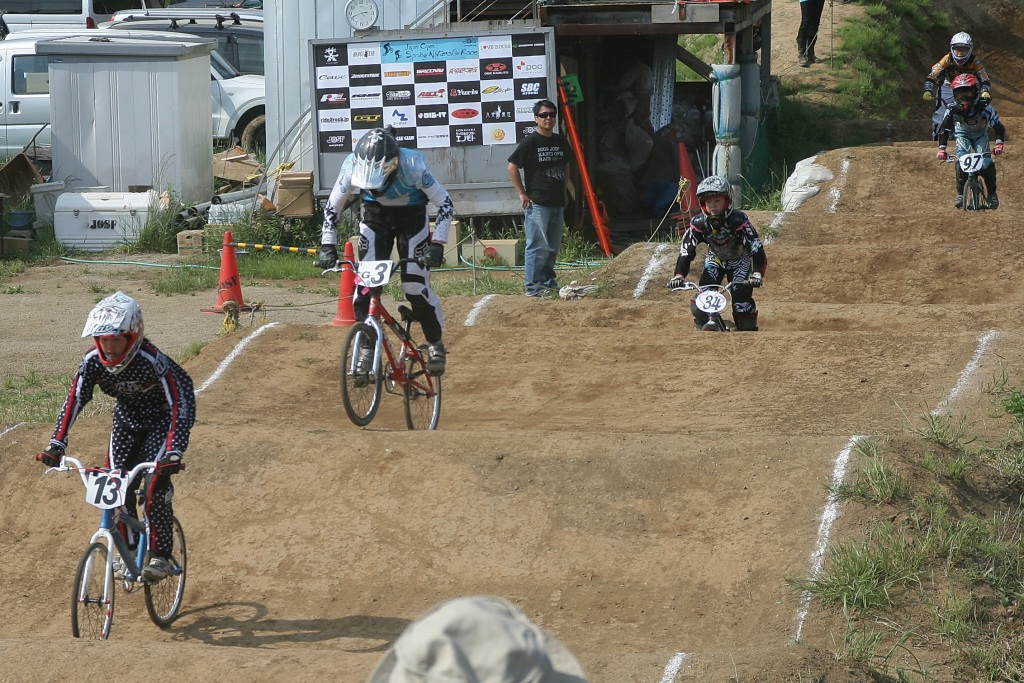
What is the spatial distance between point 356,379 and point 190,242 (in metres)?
9.05

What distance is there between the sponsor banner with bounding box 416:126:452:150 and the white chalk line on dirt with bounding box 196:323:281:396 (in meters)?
5.56

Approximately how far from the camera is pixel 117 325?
19.8 ft

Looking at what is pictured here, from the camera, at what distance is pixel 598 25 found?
16812mm

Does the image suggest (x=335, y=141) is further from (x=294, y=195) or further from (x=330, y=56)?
(x=330, y=56)

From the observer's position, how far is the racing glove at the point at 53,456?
609 centimetres

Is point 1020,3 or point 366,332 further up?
point 1020,3

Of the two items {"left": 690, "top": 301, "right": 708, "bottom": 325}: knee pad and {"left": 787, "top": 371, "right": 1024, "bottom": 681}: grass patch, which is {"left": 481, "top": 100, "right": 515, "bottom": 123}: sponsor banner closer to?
{"left": 690, "top": 301, "right": 708, "bottom": 325}: knee pad

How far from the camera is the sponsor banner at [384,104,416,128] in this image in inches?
650

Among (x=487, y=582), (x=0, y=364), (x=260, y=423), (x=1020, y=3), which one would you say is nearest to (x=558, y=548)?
(x=487, y=582)

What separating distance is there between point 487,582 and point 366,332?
2.16 metres

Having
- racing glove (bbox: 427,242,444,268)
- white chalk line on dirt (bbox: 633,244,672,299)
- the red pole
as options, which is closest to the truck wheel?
the red pole

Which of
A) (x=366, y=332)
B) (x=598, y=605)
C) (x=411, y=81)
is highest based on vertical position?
(x=411, y=81)

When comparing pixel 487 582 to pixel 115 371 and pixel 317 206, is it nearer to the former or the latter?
pixel 115 371

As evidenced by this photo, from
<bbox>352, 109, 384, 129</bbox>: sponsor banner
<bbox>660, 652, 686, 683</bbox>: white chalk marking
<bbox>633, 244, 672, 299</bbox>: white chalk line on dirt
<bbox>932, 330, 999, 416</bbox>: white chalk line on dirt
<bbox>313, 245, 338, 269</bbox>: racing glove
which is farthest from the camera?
<bbox>352, 109, 384, 129</bbox>: sponsor banner
